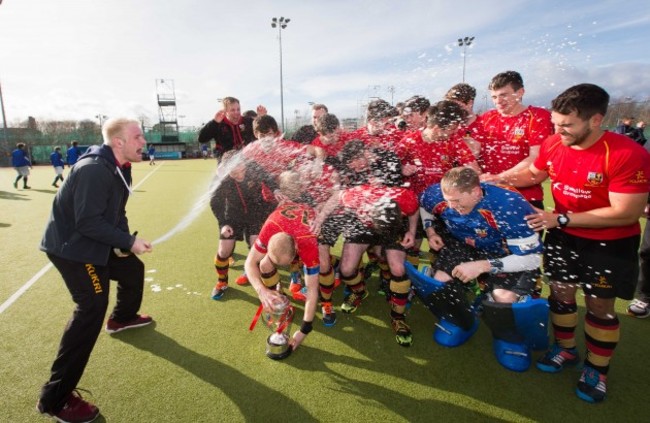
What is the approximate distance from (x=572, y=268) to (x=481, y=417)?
52.9 inches

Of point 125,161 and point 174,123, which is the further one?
point 174,123

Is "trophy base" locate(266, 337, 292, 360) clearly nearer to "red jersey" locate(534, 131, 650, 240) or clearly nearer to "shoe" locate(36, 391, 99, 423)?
"shoe" locate(36, 391, 99, 423)

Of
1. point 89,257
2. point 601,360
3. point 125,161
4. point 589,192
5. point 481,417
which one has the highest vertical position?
point 125,161

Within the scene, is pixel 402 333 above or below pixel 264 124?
below

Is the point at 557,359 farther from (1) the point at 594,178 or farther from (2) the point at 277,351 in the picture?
→ (2) the point at 277,351

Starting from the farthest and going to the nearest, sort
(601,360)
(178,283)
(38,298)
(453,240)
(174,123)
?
(174,123) → (178,283) → (38,298) → (453,240) → (601,360)

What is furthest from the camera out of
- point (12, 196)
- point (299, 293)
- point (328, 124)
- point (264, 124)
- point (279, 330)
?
point (12, 196)

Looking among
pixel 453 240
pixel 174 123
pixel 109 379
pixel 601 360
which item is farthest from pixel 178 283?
pixel 174 123

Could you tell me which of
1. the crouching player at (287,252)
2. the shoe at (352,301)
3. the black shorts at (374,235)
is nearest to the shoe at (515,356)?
the black shorts at (374,235)

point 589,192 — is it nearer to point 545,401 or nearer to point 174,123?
point 545,401

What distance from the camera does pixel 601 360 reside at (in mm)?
2557

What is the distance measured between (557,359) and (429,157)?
7.14 ft

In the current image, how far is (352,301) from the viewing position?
3.88 meters

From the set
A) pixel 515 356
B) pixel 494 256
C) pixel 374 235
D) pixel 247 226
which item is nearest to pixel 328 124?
pixel 374 235
